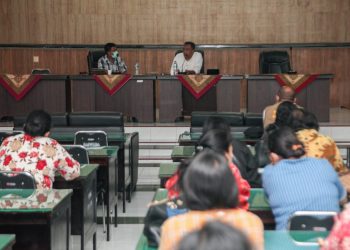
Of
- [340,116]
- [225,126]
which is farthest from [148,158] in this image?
[225,126]

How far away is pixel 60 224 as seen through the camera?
4.27 m

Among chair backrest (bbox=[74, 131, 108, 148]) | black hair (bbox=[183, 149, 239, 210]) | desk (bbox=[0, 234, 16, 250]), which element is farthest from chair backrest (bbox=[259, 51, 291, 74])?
black hair (bbox=[183, 149, 239, 210])

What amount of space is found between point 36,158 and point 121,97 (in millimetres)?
6683

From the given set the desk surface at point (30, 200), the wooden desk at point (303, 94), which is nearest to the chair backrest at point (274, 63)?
the wooden desk at point (303, 94)

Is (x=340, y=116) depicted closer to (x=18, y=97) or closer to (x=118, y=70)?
(x=118, y=70)

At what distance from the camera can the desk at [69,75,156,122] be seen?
11414mm

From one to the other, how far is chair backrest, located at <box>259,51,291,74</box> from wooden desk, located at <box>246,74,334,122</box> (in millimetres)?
670

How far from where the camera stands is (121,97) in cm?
1143

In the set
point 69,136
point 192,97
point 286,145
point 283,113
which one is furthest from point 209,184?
point 192,97

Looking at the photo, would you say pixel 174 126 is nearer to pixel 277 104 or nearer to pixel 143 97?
pixel 143 97

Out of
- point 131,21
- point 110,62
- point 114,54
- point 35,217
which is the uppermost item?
point 131,21

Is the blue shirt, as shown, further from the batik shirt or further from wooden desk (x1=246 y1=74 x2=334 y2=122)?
the batik shirt

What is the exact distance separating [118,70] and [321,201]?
27.2 feet

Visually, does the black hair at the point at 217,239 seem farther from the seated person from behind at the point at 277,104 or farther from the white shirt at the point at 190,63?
the white shirt at the point at 190,63
